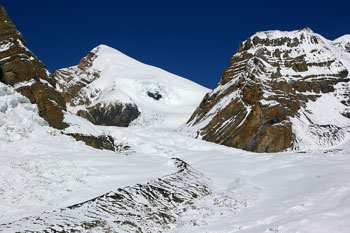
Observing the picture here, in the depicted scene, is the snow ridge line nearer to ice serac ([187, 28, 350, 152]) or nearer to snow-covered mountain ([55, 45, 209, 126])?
ice serac ([187, 28, 350, 152])

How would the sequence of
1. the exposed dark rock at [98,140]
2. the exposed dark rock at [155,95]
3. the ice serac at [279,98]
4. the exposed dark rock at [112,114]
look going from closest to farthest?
the exposed dark rock at [98,140], the ice serac at [279,98], the exposed dark rock at [112,114], the exposed dark rock at [155,95]

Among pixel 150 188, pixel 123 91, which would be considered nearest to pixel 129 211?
pixel 150 188

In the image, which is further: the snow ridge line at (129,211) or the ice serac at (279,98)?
the ice serac at (279,98)

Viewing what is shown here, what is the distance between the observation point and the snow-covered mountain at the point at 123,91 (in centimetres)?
11094

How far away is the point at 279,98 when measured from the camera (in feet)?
223

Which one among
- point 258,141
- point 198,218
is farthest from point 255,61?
point 198,218

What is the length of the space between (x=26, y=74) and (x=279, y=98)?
147 ft

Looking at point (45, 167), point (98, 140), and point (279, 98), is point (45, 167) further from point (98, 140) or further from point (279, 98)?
point (279, 98)

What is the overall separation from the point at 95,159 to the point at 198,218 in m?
10.3

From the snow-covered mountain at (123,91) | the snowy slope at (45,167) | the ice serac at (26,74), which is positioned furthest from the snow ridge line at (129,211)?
the snow-covered mountain at (123,91)

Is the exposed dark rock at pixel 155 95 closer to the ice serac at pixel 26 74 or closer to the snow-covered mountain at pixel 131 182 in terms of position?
the snow-covered mountain at pixel 131 182

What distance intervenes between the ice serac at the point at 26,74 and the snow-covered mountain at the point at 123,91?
2588 inches

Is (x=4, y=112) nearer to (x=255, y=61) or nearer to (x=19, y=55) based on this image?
(x=19, y=55)

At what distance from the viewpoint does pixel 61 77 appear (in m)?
136
